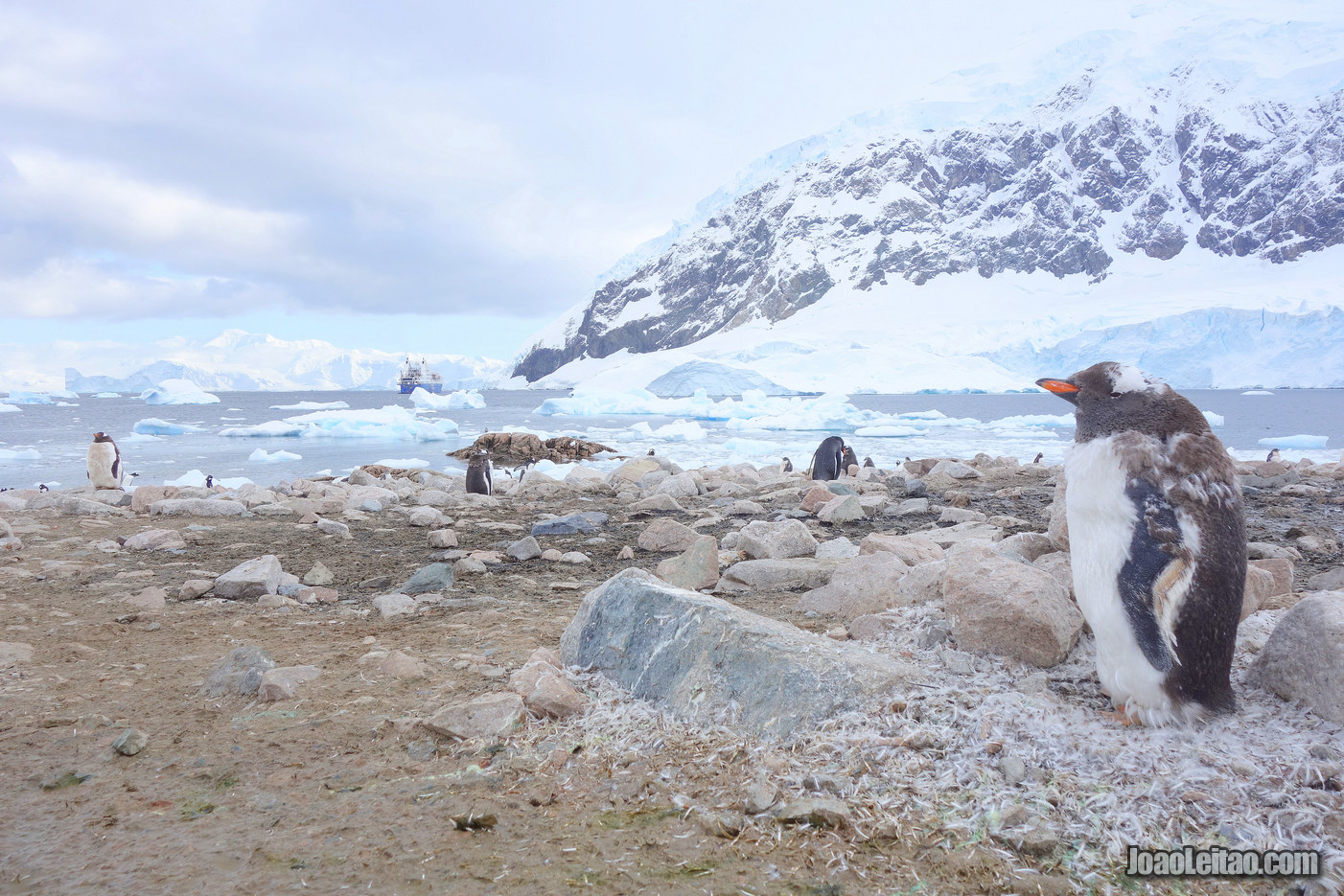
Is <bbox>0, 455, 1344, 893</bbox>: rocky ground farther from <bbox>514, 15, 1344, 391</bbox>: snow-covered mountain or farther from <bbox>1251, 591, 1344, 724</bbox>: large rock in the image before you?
<bbox>514, 15, 1344, 391</bbox>: snow-covered mountain

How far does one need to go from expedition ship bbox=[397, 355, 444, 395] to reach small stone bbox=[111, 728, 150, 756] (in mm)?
94776

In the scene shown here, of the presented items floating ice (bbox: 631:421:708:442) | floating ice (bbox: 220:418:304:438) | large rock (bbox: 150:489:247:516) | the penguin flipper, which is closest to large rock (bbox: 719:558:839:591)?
the penguin flipper

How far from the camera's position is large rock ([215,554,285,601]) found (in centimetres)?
378

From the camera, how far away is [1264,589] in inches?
105

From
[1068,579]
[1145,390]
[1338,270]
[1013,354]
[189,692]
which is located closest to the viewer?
[1145,390]

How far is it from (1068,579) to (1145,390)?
0.93 metres

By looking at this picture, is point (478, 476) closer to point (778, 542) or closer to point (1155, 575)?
point (778, 542)

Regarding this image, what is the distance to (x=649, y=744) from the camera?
1981 mm

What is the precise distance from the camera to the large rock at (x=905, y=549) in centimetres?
373

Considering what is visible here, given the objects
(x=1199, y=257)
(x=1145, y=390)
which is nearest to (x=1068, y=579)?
(x=1145, y=390)

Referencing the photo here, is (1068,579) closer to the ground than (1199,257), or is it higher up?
closer to the ground

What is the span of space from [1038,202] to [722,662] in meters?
152

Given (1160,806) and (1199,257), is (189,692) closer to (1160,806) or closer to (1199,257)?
(1160,806)

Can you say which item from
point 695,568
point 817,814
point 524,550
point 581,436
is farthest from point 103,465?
point 581,436
